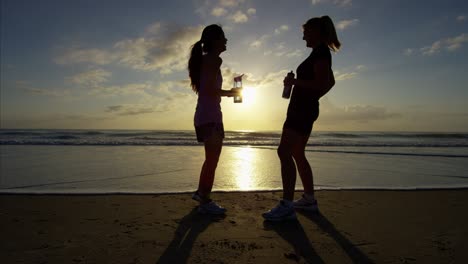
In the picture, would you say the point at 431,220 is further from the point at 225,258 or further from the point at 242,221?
the point at 225,258

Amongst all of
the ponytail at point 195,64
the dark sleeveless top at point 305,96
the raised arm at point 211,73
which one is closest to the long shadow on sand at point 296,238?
the dark sleeveless top at point 305,96

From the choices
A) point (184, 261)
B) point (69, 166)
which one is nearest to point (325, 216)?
point (184, 261)

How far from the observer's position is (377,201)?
3.95m

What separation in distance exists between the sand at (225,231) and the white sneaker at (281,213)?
0.25 ft

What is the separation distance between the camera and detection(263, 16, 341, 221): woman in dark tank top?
3094 millimetres

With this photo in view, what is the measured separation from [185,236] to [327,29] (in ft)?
7.96

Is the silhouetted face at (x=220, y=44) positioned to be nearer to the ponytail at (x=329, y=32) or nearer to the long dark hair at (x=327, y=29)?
the long dark hair at (x=327, y=29)

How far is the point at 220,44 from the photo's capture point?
344cm

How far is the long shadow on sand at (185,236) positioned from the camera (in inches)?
88.8

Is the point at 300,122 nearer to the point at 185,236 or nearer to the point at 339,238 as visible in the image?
the point at 339,238

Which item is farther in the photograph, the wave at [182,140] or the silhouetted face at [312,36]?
the wave at [182,140]

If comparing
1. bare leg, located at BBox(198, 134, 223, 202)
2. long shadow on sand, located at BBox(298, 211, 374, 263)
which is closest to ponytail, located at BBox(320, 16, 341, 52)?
bare leg, located at BBox(198, 134, 223, 202)

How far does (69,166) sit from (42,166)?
608 mm

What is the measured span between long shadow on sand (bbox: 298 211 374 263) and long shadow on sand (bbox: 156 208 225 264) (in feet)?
3.21
